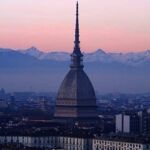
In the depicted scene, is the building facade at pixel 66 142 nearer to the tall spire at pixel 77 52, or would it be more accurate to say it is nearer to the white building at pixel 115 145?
the white building at pixel 115 145

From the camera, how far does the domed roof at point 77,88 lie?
126062 millimetres

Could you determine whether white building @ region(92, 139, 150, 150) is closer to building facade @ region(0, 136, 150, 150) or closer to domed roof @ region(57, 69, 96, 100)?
building facade @ region(0, 136, 150, 150)

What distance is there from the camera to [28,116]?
443 feet

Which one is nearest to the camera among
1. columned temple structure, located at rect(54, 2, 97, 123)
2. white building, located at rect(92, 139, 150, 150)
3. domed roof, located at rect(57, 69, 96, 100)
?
white building, located at rect(92, 139, 150, 150)

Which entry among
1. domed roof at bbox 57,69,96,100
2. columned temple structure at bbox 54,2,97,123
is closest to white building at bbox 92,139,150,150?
columned temple structure at bbox 54,2,97,123

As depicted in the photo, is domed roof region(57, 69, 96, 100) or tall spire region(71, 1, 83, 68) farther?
domed roof region(57, 69, 96, 100)

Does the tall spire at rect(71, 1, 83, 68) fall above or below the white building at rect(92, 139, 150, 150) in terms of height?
above

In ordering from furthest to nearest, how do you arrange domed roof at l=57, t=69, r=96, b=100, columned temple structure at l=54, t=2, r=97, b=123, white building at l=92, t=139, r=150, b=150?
domed roof at l=57, t=69, r=96, b=100 → columned temple structure at l=54, t=2, r=97, b=123 → white building at l=92, t=139, r=150, b=150

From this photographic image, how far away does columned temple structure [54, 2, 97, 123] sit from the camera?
122938 mm

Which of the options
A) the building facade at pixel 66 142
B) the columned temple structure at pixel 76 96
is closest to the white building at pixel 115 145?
the building facade at pixel 66 142

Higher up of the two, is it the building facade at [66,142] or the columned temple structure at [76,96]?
the columned temple structure at [76,96]

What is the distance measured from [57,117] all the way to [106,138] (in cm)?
3719

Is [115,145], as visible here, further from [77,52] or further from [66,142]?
[77,52]

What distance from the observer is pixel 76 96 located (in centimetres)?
12600
